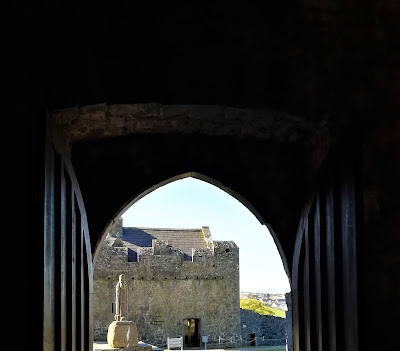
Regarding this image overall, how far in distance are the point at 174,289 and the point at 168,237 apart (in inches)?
148

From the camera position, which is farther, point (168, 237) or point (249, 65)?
point (168, 237)

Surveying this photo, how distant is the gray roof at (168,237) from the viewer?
25.0 m

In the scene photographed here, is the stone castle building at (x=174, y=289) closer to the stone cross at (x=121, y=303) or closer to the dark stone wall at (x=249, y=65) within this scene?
the stone cross at (x=121, y=303)

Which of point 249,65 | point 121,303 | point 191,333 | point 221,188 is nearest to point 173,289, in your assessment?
point 191,333

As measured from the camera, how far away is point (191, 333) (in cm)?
2345

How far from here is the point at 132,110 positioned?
10.5ft

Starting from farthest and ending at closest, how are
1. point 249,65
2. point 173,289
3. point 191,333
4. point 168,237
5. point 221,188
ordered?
point 168,237, point 191,333, point 173,289, point 221,188, point 249,65

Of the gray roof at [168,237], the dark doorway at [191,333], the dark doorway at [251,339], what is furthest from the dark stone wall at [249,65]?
the gray roof at [168,237]

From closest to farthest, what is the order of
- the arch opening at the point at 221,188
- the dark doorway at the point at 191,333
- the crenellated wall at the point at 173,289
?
the arch opening at the point at 221,188
the crenellated wall at the point at 173,289
the dark doorway at the point at 191,333

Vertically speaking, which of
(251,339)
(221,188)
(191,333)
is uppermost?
(221,188)

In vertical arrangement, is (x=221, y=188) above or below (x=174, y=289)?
above

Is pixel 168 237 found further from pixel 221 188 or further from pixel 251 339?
pixel 221 188

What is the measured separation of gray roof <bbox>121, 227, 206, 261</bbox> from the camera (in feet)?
82.1

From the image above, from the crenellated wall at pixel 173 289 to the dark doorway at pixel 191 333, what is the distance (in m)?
0.65
